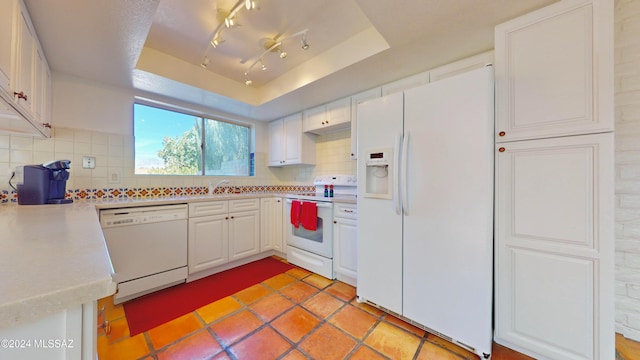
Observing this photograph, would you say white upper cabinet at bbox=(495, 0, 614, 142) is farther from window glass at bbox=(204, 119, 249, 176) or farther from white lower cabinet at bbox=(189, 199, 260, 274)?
window glass at bbox=(204, 119, 249, 176)

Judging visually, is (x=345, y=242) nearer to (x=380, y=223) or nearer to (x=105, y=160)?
(x=380, y=223)

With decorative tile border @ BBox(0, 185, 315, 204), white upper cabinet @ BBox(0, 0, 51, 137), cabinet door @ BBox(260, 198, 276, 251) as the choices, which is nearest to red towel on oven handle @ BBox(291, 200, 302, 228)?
cabinet door @ BBox(260, 198, 276, 251)

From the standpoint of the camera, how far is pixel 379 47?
5.87 ft

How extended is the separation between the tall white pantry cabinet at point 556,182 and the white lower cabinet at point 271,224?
89.6 inches

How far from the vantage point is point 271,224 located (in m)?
3.04

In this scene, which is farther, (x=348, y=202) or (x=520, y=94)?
(x=348, y=202)

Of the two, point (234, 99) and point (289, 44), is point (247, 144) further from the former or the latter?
point (289, 44)

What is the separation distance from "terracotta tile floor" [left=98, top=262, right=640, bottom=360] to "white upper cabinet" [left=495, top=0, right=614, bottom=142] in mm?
1423

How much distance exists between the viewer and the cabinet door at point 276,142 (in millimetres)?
3479

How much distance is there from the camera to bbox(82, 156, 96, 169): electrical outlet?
2168 millimetres

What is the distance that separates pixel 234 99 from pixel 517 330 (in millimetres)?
3230

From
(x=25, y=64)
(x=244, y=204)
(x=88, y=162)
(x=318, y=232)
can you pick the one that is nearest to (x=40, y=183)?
(x=88, y=162)

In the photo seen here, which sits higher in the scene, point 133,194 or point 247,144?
point 247,144

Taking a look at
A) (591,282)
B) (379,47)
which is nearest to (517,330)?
(591,282)
